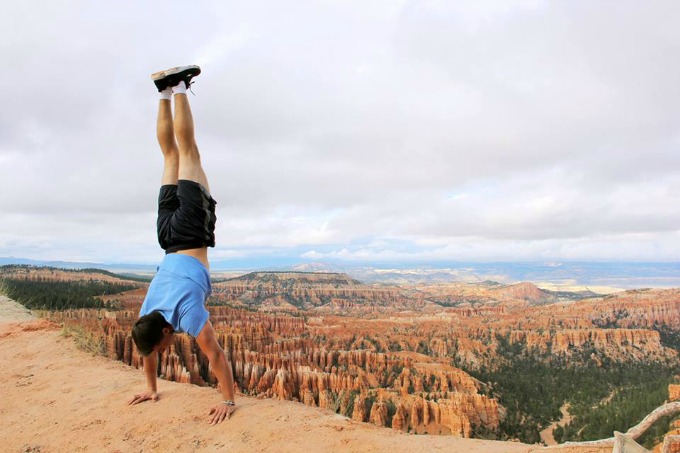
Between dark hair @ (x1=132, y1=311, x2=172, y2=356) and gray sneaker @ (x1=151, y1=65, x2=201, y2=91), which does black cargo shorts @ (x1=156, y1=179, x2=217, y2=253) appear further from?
gray sneaker @ (x1=151, y1=65, x2=201, y2=91)

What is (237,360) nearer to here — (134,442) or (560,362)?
(134,442)

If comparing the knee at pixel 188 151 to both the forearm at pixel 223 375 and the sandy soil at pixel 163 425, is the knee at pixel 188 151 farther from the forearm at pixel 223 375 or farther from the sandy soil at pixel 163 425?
the sandy soil at pixel 163 425

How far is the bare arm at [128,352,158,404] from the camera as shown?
528 cm

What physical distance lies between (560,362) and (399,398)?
150 ft

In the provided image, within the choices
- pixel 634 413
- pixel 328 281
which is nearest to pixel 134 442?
pixel 634 413

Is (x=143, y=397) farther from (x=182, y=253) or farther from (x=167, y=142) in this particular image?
(x=167, y=142)

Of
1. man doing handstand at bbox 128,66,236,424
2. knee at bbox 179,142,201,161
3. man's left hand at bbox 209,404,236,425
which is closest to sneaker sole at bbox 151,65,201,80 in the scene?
man doing handstand at bbox 128,66,236,424

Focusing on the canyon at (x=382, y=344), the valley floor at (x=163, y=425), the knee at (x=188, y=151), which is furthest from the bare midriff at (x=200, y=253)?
the canyon at (x=382, y=344)

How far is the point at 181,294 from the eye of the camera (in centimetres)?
489

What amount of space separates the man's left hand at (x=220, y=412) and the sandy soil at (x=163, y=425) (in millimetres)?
72

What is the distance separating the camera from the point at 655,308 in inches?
4035

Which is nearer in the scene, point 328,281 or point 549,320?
point 549,320

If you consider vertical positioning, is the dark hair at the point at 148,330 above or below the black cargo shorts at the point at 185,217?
below

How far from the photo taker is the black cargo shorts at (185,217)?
5.01 m
